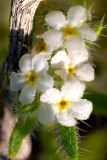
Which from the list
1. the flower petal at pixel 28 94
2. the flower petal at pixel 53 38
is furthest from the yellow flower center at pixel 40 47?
the flower petal at pixel 28 94

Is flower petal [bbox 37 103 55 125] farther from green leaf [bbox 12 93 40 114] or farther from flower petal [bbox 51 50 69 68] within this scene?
flower petal [bbox 51 50 69 68]

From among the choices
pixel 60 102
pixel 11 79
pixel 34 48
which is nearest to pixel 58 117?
pixel 60 102

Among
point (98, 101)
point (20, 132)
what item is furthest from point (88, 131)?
point (20, 132)

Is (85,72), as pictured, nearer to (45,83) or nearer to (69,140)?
(45,83)

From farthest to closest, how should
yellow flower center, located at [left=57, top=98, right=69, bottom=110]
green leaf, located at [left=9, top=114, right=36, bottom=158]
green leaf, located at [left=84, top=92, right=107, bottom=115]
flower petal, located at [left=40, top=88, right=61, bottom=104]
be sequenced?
green leaf, located at [left=84, top=92, right=107, bottom=115]
green leaf, located at [left=9, top=114, right=36, bottom=158]
yellow flower center, located at [left=57, top=98, right=69, bottom=110]
flower petal, located at [left=40, top=88, right=61, bottom=104]

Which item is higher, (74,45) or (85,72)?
(74,45)

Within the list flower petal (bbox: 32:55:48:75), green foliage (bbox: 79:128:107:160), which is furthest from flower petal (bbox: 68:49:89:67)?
green foliage (bbox: 79:128:107:160)

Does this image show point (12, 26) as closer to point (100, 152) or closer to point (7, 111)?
point (7, 111)
